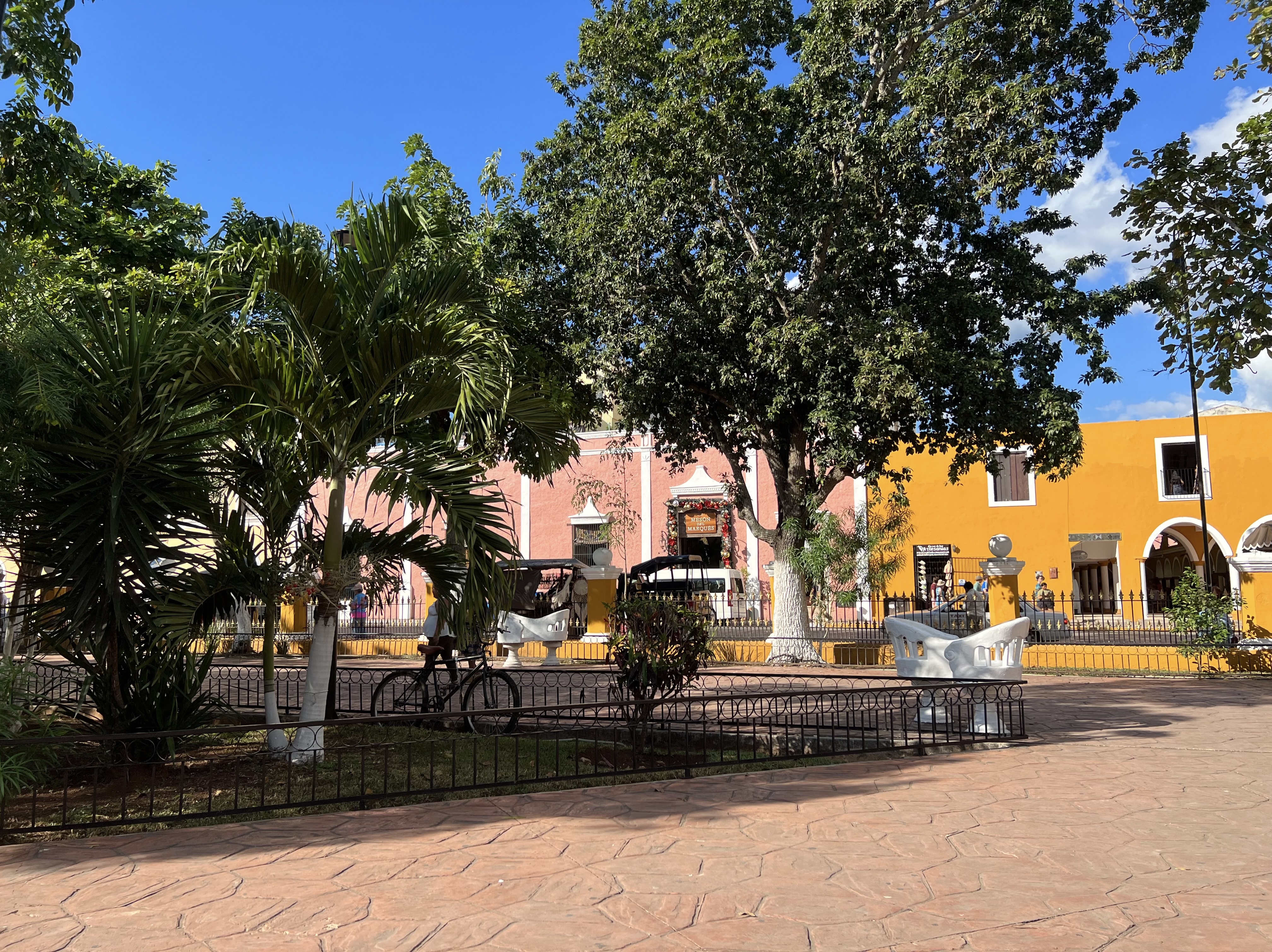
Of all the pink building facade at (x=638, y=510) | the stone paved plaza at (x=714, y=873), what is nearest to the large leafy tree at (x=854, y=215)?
the stone paved plaza at (x=714, y=873)

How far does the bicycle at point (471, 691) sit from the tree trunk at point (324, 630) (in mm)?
1325

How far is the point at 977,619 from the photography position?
59.8 feet

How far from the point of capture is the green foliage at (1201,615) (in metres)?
15.1

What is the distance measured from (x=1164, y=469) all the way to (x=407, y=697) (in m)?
26.9

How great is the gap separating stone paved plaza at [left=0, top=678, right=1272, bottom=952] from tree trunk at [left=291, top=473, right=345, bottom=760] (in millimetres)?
1661

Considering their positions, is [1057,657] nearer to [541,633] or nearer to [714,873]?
[541,633]

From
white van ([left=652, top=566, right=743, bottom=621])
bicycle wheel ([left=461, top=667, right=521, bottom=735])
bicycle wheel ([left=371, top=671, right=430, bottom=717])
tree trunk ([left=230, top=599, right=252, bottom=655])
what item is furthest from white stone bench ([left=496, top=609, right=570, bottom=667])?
bicycle wheel ([left=461, top=667, right=521, bottom=735])

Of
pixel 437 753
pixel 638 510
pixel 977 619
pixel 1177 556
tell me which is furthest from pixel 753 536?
pixel 437 753

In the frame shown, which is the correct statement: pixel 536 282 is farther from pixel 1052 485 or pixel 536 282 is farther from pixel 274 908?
pixel 1052 485

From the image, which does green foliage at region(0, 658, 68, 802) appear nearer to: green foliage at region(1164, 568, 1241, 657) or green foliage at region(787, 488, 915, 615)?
green foliage at region(787, 488, 915, 615)

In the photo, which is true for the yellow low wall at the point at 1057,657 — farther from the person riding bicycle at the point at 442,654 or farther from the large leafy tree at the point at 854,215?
the person riding bicycle at the point at 442,654

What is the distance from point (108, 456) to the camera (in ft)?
21.6

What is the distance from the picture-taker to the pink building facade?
30000mm

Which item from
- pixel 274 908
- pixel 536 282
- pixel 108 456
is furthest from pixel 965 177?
pixel 274 908
